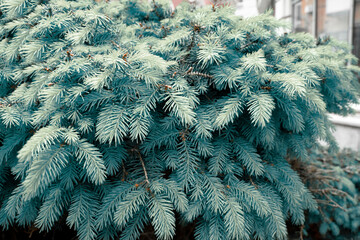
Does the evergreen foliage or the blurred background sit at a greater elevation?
the blurred background

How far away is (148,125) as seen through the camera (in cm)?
106

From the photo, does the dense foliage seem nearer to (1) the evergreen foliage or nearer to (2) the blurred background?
(1) the evergreen foliage

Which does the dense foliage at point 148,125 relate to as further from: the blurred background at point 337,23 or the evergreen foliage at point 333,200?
the blurred background at point 337,23

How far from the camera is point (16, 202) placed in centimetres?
115

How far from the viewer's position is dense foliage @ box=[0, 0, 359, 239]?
1.05 metres

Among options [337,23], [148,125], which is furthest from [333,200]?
[337,23]

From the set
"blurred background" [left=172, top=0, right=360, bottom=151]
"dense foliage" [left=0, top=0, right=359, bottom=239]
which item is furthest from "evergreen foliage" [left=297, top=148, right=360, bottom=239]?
"blurred background" [left=172, top=0, right=360, bottom=151]

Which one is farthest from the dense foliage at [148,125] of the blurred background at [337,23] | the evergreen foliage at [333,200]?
the blurred background at [337,23]

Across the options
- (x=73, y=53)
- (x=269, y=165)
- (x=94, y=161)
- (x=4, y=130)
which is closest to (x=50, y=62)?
(x=73, y=53)

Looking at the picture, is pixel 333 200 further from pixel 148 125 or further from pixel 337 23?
pixel 337 23

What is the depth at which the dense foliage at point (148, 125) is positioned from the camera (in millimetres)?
1047

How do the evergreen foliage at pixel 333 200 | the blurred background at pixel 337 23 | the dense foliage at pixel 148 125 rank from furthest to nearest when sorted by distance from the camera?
the blurred background at pixel 337 23 < the evergreen foliage at pixel 333 200 < the dense foliage at pixel 148 125

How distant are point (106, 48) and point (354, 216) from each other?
2.11m

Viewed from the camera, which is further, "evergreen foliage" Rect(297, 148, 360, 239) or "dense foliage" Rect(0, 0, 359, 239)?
"evergreen foliage" Rect(297, 148, 360, 239)
